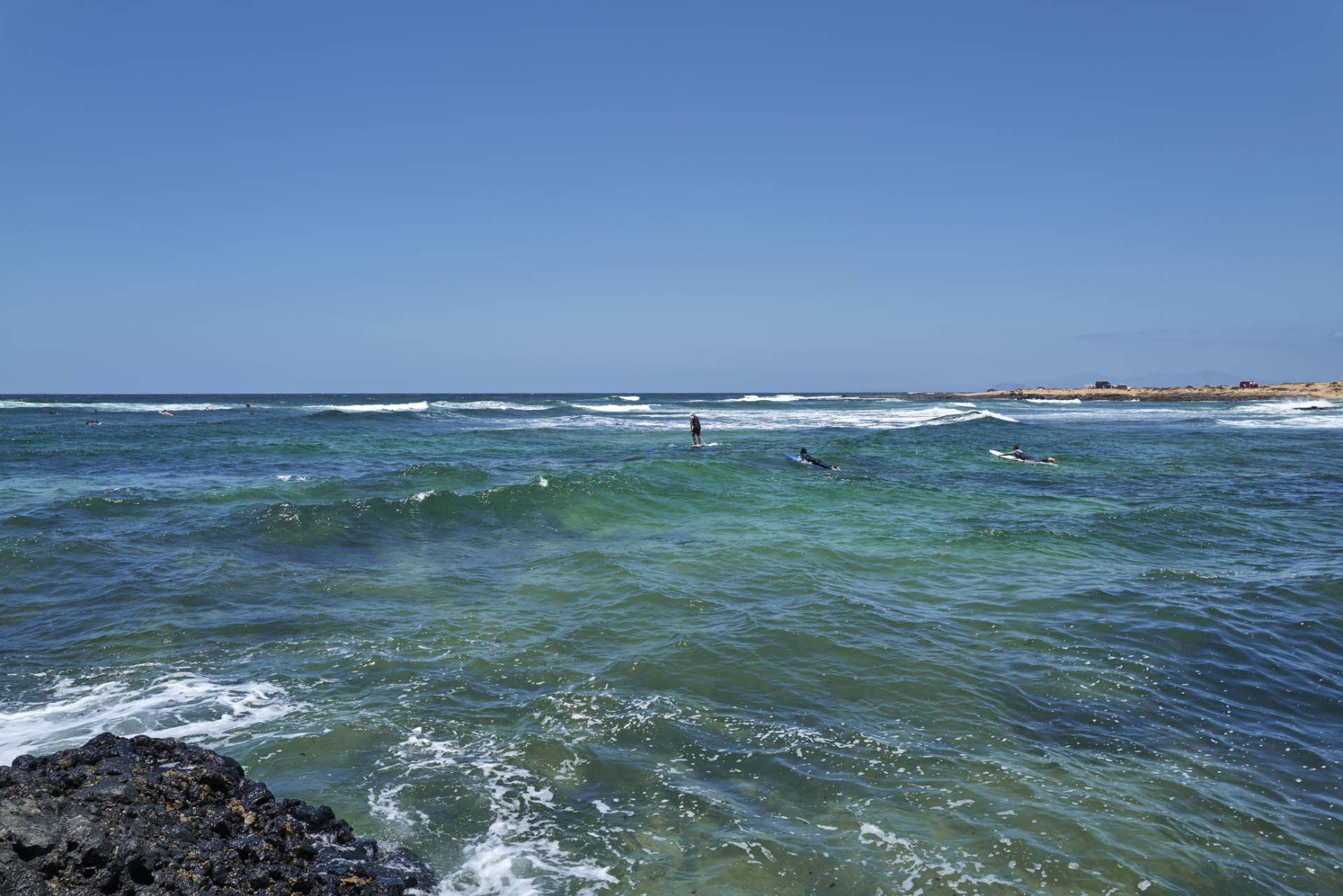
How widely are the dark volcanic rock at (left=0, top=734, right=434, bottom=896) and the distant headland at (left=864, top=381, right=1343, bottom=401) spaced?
89.1 metres

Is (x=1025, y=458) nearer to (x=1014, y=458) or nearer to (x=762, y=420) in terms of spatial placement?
(x=1014, y=458)

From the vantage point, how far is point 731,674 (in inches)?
276

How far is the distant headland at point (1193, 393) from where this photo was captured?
72.6 metres

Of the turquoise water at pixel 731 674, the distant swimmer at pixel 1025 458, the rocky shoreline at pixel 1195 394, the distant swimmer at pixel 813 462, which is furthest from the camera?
the rocky shoreline at pixel 1195 394

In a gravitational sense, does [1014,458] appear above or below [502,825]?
above

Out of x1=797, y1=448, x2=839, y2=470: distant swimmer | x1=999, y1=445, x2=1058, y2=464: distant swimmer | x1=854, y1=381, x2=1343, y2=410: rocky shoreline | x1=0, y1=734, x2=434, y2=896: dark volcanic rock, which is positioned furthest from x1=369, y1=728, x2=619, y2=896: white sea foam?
x1=854, y1=381, x2=1343, y2=410: rocky shoreline

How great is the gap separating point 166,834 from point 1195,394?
10402 cm

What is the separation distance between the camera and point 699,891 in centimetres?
403

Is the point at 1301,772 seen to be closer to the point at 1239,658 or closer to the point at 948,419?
the point at 1239,658

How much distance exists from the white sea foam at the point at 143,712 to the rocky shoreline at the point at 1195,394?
291 feet

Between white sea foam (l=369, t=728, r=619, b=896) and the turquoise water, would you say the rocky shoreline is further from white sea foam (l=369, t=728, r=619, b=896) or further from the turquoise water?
white sea foam (l=369, t=728, r=619, b=896)

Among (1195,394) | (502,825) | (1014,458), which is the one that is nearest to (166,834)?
(502,825)

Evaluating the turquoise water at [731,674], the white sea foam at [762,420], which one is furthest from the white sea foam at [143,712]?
the white sea foam at [762,420]

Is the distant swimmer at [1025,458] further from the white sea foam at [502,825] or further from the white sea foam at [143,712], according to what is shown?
the white sea foam at [143,712]
